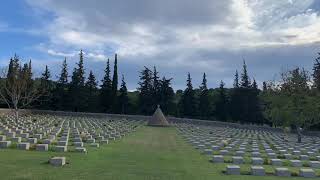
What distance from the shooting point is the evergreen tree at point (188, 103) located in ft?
232

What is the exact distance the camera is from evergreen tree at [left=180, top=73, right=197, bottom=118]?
70.8 metres

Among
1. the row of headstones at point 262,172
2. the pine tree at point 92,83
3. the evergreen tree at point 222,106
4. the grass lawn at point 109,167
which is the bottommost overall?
the row of headstones at point 262,172

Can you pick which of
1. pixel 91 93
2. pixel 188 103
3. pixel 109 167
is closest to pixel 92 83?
pixel 91 93

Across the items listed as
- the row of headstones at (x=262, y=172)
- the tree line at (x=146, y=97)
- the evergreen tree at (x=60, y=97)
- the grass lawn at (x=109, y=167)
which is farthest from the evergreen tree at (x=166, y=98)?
the row of headstones at (x=262, y=172)

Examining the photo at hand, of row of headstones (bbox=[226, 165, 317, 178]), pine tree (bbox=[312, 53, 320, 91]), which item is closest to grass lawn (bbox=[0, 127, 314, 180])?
row of headstones (bbox=[226, 165, 317, 178])

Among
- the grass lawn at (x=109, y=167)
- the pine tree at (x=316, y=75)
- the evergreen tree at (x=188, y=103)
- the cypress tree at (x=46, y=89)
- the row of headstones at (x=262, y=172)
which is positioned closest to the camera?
the grass lawn at (x=109, y=167)

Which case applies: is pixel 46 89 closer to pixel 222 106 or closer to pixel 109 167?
pixel 222 106

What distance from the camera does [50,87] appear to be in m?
70.2

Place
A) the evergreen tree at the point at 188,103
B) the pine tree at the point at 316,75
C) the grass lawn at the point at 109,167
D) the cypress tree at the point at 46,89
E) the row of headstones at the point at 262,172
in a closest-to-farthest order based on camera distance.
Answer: the grass lawn at the point at 109,167 < the row of headstones at the point at 262,172 < the pine tree at the point at 316,75 < the cypress tree at the point at 46,89 < the evergreen tree at the point at 188,103

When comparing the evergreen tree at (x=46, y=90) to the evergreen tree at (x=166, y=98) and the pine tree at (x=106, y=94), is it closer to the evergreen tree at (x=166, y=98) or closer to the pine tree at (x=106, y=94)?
the pine tree at (x=106, y=94)

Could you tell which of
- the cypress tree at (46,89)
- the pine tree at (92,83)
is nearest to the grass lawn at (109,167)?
the cypress tree at (46,89)

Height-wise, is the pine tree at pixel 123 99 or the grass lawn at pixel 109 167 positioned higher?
the pine tree at pixel 123 99

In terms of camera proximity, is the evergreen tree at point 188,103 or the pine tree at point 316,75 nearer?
the pine tree at point 316,75

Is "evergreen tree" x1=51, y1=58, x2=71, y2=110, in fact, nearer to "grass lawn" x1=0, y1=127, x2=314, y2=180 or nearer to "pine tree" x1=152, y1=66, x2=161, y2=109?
"pine tree" x1=152, y1=66, x2=161, y2=109
